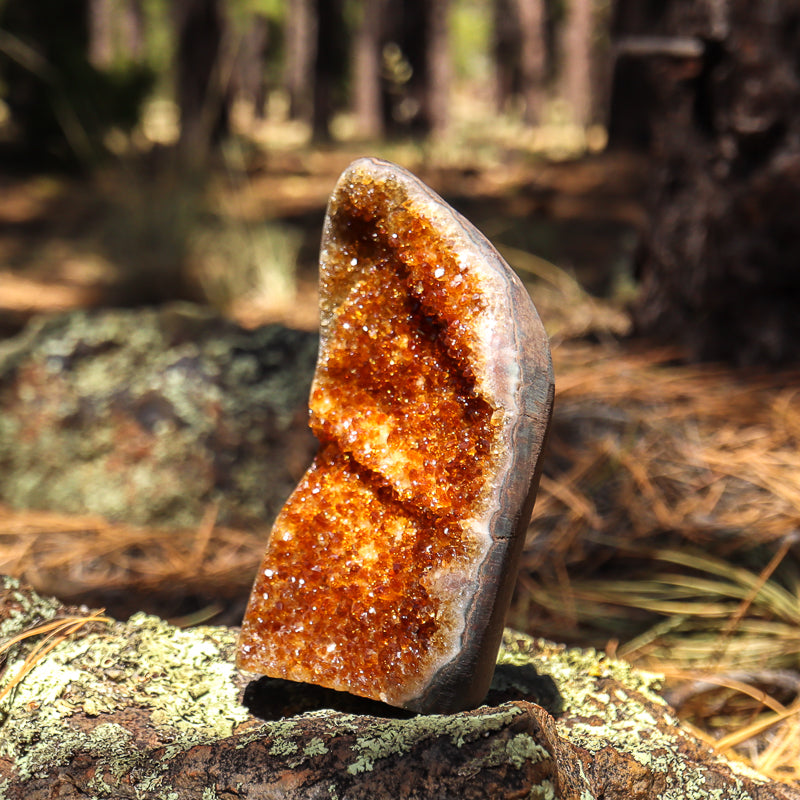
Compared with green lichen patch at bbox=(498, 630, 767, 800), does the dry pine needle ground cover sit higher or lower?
lower

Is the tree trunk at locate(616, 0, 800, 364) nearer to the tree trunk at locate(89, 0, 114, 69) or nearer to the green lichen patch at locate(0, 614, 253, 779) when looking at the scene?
the green lichen patch at locate(0, 614, 253, 779)

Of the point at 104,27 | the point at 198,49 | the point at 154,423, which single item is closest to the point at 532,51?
the point at 198,49

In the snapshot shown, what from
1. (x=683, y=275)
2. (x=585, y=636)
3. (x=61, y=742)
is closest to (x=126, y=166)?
(x=683, y=275)

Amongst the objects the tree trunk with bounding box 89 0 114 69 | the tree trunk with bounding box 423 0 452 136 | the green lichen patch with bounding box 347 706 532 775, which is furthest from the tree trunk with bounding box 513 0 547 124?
the green lichen patch with bounding box 347 706 532 775

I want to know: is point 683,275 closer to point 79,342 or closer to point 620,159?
point 79,342

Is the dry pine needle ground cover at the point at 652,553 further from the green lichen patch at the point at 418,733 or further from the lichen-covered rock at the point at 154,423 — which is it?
the green lichen patch at the point at 418,733
